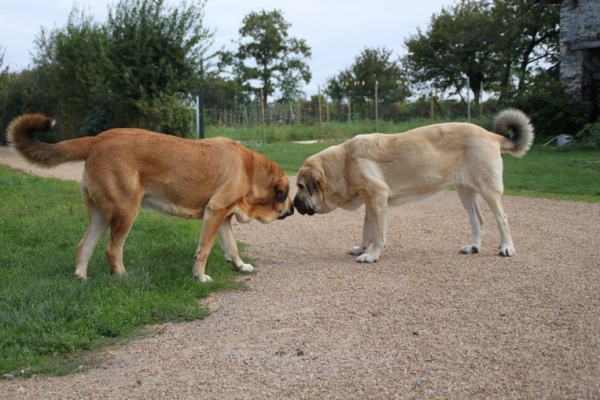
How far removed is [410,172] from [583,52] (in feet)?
54.9

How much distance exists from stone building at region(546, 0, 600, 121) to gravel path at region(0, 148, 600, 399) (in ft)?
50.0

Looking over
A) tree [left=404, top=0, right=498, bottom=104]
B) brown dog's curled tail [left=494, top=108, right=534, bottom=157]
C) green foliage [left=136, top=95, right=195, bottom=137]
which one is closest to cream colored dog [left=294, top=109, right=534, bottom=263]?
brown dog's curled tail [left=494, top=108, right=534, bottom=157]

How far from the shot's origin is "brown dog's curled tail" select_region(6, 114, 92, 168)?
5.75 metres

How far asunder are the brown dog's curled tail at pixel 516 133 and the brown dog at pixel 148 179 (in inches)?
120

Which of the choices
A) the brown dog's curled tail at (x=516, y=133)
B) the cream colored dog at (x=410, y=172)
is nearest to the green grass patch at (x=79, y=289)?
the cream colored dog at (x=410, y=172)

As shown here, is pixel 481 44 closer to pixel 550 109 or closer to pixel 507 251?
pixel 550 109

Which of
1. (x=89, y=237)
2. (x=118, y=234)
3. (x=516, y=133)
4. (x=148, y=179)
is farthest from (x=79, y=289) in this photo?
(x=516, y=133)

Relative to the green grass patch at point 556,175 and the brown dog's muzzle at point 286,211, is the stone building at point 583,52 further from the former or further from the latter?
the brown dog's muzzle at point 286,211

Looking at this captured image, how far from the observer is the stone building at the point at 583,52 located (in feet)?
68.3

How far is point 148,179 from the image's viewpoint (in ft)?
19.4

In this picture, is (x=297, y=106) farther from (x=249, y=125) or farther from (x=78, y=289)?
(x=78, y=289)

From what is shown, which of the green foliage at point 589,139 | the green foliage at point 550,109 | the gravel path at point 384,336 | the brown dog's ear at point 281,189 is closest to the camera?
the gravel path at point 384,336

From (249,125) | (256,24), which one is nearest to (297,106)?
(249,125)

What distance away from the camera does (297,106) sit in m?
36.5
